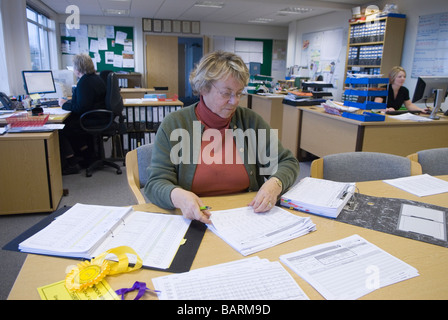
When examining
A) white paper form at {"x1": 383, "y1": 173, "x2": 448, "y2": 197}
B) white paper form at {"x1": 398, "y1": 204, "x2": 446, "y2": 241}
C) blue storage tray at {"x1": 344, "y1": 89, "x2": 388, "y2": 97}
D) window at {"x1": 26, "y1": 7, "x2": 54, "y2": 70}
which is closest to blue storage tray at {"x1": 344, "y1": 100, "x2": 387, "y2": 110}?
blue storage tray at {"x1": 344, "y1": 89, "x2": 388, "y2": 97}

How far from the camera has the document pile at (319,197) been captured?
1.16 metres

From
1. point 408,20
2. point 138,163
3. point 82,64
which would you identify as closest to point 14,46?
point 82,64

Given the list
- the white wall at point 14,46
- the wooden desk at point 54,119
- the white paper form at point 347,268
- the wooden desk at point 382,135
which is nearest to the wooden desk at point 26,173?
the wooden desk at point 54,119

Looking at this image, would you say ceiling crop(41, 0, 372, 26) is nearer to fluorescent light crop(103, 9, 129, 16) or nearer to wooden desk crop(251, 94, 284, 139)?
fluorescent light crop(103, 9, 129, 16)

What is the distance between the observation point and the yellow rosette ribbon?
748 mm

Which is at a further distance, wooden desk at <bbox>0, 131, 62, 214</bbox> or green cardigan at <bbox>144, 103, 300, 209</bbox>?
wooden desk at <bbox>0, 131, 62, 214</bbox>

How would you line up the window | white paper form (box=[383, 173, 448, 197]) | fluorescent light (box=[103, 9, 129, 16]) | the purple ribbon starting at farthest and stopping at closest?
fluorescent light (box=[103, 9, 129, 16]), the window, white paper form (box=[383, 173, 448, 197]), the purple ribbon

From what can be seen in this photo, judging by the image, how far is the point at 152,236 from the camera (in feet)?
3.24

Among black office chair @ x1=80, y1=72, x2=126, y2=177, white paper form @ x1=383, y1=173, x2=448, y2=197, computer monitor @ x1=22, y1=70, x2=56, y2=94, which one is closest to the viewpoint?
white paper form @ x1=383, y1=173, x2=448, y2=197

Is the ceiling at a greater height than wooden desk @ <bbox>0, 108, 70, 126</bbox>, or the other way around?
the ceiling

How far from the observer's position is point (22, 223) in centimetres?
264

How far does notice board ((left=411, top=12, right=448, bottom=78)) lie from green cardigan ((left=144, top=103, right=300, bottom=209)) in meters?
5.06
